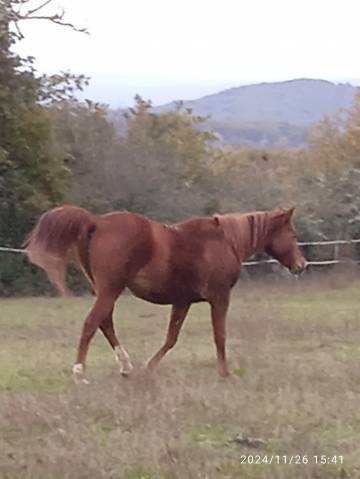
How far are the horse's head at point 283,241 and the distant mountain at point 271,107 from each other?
3796 inches

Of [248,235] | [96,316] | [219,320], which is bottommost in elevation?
[219,320]

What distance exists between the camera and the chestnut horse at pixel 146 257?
31.5 ft

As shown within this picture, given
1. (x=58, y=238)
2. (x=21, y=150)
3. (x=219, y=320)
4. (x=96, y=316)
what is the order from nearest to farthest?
1. (x=58, y=238)
2. (x=96, y=316)
3. (x=219, y=320)
4. (x=21, y=150)

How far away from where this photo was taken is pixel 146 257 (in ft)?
32.2

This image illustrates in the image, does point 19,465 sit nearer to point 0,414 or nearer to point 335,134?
point 0,414

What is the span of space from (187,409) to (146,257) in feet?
7.18

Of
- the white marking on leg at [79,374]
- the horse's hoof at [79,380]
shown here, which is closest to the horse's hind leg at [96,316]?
the white marking on leg at [79,374]

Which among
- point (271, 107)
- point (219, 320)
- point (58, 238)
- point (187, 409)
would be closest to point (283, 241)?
point (219, 320)

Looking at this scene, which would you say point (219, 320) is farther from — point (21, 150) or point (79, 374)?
point (21, 150)

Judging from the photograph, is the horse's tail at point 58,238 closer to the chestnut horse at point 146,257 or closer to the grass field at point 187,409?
the chestnut horse at point 146,257

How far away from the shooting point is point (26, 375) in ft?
33.0

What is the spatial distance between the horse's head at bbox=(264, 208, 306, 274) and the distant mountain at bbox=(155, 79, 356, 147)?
96420 millimetres

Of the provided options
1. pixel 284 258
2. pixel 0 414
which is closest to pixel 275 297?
pixel 284 258

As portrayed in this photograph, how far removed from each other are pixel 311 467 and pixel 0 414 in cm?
241
